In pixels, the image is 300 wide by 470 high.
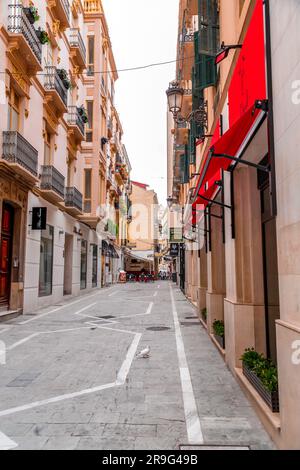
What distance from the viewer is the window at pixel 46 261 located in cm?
1742

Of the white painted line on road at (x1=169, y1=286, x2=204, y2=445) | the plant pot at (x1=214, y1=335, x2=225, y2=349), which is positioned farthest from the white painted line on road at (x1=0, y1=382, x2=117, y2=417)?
the plant pot at (x1=214, y1=335, x2=225, y2=349)

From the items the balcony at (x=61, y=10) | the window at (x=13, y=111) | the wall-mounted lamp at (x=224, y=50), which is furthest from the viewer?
the balcony at (x=61, y=10)

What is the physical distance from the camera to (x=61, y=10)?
18484 millimetres

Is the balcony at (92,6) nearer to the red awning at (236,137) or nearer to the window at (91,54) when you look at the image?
the window at (91,54)

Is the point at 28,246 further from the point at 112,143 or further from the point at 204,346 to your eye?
the point at 112,143

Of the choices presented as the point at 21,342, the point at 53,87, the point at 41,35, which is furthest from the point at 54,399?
the point at 53,87

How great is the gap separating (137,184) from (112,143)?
50.7 m

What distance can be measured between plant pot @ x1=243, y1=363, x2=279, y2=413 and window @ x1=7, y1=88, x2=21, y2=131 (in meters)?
11.9

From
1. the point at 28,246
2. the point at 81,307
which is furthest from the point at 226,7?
the point at 81,307

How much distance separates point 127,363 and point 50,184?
1120 centimetres

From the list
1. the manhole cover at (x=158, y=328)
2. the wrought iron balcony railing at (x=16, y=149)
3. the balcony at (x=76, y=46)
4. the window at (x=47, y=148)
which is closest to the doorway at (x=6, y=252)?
the wrought iron balcony railing at (x=16, y=149)

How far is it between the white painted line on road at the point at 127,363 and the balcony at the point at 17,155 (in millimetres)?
7021

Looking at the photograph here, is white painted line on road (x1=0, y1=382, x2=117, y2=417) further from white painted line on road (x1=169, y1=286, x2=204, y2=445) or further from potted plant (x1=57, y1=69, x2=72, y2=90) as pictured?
potted plant (x1=57, y1=69, x2=72, y2=90)

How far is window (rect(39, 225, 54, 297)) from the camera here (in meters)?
17.4
